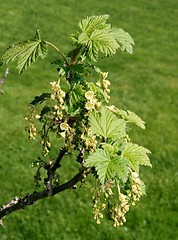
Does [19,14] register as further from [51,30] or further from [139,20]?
[139,20]

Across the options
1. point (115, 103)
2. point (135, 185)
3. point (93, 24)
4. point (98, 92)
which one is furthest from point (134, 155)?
point (115, 103)

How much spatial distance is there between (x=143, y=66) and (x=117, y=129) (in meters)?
9.50

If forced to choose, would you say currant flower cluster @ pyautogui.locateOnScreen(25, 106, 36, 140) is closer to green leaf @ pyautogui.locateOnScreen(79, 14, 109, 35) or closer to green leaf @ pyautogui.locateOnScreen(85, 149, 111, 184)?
green leaf @ pyautogui.locateOnScreen(85, 149, 111, 184)

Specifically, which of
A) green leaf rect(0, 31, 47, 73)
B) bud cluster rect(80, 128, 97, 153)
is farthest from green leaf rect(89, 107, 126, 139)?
green leaf rect(0, 31, 47, 73)

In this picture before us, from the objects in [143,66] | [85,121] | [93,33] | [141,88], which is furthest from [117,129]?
[143,66]

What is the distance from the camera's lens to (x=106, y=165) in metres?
2.07

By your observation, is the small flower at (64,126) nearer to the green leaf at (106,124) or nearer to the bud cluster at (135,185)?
the green leaf at (106,124)

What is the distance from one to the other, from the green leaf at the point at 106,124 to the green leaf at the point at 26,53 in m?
0.40

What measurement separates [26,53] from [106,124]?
0.50 meters

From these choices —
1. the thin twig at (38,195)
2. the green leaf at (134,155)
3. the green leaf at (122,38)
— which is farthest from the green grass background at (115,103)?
the green leaf at (122,38)

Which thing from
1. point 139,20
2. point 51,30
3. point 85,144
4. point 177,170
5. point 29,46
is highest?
point 139,20

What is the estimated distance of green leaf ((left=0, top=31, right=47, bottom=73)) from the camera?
7.30 feet

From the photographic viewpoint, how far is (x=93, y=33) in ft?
7.22

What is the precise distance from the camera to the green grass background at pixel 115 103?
622 centimetres
